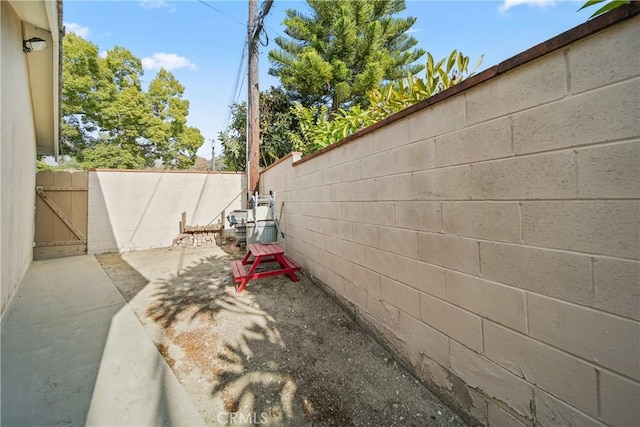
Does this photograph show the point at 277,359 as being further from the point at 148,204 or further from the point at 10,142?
the point at 148,204

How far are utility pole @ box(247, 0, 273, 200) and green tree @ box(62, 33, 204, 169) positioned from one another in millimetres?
11354

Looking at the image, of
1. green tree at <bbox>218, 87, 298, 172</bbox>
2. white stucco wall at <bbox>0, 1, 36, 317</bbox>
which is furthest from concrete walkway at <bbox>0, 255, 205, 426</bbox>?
green tree at <bbox>218, 87, 298, 172</bbox>

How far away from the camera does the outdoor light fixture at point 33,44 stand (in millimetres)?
3099

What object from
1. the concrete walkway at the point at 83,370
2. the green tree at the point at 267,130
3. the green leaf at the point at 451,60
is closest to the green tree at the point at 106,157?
the green tree at the point at 267,130

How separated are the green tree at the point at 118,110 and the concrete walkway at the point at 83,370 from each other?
13.5 metres

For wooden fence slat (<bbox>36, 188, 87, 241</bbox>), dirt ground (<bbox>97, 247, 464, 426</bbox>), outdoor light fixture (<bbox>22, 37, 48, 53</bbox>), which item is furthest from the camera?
wooden fence slat (<bbox>36, 188, 87, 241</bbox>)

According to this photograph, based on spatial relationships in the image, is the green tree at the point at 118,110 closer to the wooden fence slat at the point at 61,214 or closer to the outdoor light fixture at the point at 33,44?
the wooden fence slat at the point at 61,214

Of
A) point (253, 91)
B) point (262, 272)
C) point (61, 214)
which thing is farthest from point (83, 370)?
point (61, 214)

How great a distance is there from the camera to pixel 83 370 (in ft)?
6.14

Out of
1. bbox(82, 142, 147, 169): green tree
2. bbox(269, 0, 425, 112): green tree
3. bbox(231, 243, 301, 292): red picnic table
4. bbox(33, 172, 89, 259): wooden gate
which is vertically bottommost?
bbox(231, 243, 301, 292): red picnic table

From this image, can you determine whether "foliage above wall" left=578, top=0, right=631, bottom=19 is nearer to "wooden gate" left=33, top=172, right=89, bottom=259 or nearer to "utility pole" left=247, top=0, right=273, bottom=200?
"utility pole" left=247, top=0, right=273, bottom=200

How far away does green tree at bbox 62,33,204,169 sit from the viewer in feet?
41.8

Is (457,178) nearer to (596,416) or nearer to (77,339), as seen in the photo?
(596,416)

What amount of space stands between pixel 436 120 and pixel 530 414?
61.5 inches
